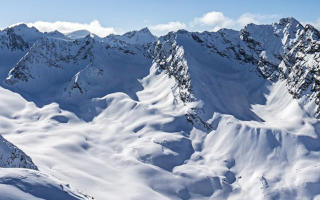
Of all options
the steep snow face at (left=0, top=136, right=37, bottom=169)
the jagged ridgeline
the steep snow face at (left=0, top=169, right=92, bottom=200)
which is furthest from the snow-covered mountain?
the steep snow face at (left=0, top=169, right=92, bottom=200)

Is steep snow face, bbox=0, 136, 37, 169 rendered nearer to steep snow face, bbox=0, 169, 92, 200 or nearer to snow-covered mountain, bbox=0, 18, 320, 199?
snow-covered mountain, bbox=0, 18, 320, 199

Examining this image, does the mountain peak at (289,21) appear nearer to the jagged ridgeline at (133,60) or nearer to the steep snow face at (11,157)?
the jagged ridgeline at (133,60)

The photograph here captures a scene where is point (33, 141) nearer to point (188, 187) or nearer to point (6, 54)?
point (188, 187)

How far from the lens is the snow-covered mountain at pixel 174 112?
80.9 meters

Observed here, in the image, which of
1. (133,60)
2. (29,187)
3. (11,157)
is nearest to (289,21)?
(133,60)

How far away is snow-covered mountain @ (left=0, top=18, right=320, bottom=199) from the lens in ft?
266

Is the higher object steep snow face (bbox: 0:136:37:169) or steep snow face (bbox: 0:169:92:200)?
steep snow face (bbox: 0:136:37:169)

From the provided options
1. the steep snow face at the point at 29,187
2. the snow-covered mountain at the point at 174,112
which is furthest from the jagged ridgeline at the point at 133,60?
the steep snow face at the point at 29,187

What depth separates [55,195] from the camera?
24.9 meters

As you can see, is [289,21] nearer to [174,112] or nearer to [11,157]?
[174,112]

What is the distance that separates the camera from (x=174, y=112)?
11306cm

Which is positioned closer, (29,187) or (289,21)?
(29,187)

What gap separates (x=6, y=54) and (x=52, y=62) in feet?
96.2

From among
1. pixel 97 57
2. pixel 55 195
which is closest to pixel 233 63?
pixel 97 57
